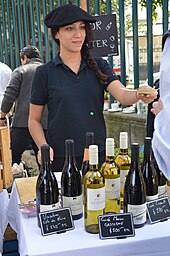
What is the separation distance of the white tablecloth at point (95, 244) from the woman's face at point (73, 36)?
40.9 inches

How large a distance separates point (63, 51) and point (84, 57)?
0.40ft

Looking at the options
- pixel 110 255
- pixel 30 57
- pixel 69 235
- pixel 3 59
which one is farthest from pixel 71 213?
pixel 3 59

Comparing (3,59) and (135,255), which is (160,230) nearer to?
(135,255)

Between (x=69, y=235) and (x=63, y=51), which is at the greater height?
(x=63, y=51)

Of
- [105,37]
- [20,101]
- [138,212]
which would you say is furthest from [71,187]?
[20,101]

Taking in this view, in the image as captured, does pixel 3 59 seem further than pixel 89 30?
Yes

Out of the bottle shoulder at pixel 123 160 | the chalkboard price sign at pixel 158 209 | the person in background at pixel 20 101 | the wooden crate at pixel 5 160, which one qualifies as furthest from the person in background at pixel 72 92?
the person in background at pixel 20 101

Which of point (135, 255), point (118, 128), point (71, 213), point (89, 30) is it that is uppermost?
point (89, 30)

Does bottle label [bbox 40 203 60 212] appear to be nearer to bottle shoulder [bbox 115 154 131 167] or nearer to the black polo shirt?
bottle shoulder [bbox 115 154 131 167]

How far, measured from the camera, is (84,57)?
2.16m

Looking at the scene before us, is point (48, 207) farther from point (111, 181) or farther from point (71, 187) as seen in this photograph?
point (111, 181)

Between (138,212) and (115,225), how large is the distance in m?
0.10

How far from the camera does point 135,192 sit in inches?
51.8

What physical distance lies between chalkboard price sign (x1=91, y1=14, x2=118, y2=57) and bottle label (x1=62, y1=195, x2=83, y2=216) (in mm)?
1903
